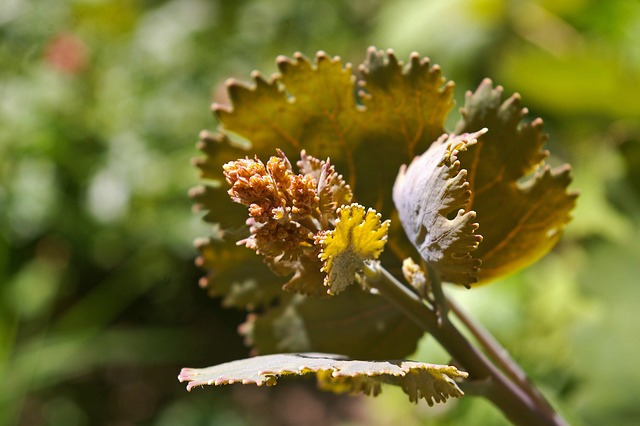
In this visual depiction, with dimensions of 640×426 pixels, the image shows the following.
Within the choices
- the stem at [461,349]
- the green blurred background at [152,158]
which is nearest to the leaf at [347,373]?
the stem at [461,349]

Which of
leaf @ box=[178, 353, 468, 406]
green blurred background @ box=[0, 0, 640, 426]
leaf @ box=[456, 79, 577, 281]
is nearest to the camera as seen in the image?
leaf @ box=[178, 353, 468, 406]

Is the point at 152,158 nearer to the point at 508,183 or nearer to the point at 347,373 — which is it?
the point at 508,183

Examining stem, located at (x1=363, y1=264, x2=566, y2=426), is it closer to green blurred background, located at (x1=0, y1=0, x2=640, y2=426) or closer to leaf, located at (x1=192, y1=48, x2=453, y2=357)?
leaf, located at (x1=192, y1=48, x2=453, y2=357)

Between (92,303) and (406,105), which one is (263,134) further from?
(92,303)

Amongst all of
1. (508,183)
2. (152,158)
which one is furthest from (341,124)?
(152,158)

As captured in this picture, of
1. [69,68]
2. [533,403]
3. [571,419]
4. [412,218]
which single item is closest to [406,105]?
[412,218]

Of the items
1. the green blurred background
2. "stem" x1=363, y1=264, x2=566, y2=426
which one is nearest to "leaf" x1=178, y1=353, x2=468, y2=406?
"stem" x1=363, y1=264, x2=566, y2=426
